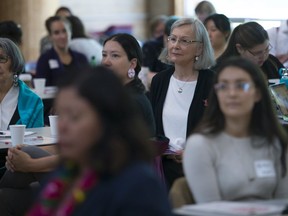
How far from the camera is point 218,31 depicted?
674 cm

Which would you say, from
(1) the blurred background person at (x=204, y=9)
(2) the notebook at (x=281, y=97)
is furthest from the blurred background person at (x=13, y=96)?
(1) the blurred background person at (x=204, y=9)

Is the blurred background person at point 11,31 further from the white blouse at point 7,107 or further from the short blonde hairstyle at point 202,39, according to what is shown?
the short blonde hairstyle at point 202,39

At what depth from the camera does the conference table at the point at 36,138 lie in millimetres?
4026

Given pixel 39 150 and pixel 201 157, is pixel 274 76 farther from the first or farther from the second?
pixel 201 157

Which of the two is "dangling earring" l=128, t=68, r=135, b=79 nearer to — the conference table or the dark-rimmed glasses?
the conference table

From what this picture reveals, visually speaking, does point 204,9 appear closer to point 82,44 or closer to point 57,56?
point 82,44

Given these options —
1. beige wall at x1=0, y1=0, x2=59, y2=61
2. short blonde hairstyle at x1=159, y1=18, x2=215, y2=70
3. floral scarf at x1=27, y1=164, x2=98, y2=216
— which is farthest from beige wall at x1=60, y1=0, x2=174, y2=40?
floral scarf at x1=27, y1=164, x2=98, y2=216

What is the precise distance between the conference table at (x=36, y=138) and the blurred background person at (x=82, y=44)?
3779 millimetres

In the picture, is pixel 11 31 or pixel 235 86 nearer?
pixel 235 86

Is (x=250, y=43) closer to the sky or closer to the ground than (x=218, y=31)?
closer to the sky

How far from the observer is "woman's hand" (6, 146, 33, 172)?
12.3 ft

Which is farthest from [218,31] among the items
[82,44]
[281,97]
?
[281,97]

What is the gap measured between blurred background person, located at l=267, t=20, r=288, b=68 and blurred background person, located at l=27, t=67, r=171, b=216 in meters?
4.97

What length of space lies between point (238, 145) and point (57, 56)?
5.48 metres
